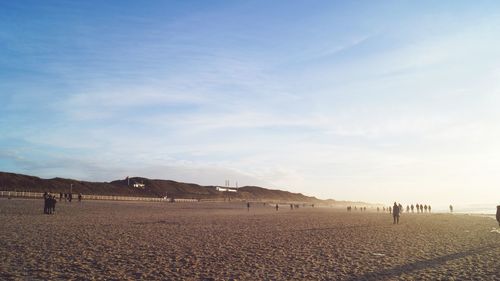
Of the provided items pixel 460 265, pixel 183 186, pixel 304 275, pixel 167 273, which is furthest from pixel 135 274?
pixel 183 186

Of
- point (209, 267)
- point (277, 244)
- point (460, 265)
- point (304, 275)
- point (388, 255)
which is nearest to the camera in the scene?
point (304, 275)

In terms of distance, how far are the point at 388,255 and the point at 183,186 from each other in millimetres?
155924

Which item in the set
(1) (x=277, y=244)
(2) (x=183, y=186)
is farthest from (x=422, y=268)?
(2) (x=183, y=186)

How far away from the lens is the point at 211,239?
19.6 metres

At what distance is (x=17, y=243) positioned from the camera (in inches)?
627

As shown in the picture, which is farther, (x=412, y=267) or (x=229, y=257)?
(x=229, y=257)

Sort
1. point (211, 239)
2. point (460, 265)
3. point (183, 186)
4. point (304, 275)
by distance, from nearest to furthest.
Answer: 1. point (304, 275)
2. point (460, 265)
3. point (211, 239)
4. point (183, 186)

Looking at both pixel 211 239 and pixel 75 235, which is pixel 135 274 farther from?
pixel 75 235

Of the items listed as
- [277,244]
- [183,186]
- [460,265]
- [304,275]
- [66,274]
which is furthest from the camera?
[183,186]

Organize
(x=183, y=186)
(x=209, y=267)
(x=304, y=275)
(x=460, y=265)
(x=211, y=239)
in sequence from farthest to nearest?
(x=183, y=186) → (x=211, y=239) → (x=460, y=265) → (x=209, y=267) → (x=304, y=275)

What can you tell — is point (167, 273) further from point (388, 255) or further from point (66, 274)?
point (388, 255)

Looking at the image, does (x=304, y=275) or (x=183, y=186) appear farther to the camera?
(x=183, y=186)

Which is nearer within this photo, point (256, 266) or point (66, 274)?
point (66, 274)

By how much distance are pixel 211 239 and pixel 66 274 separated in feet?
31.4
